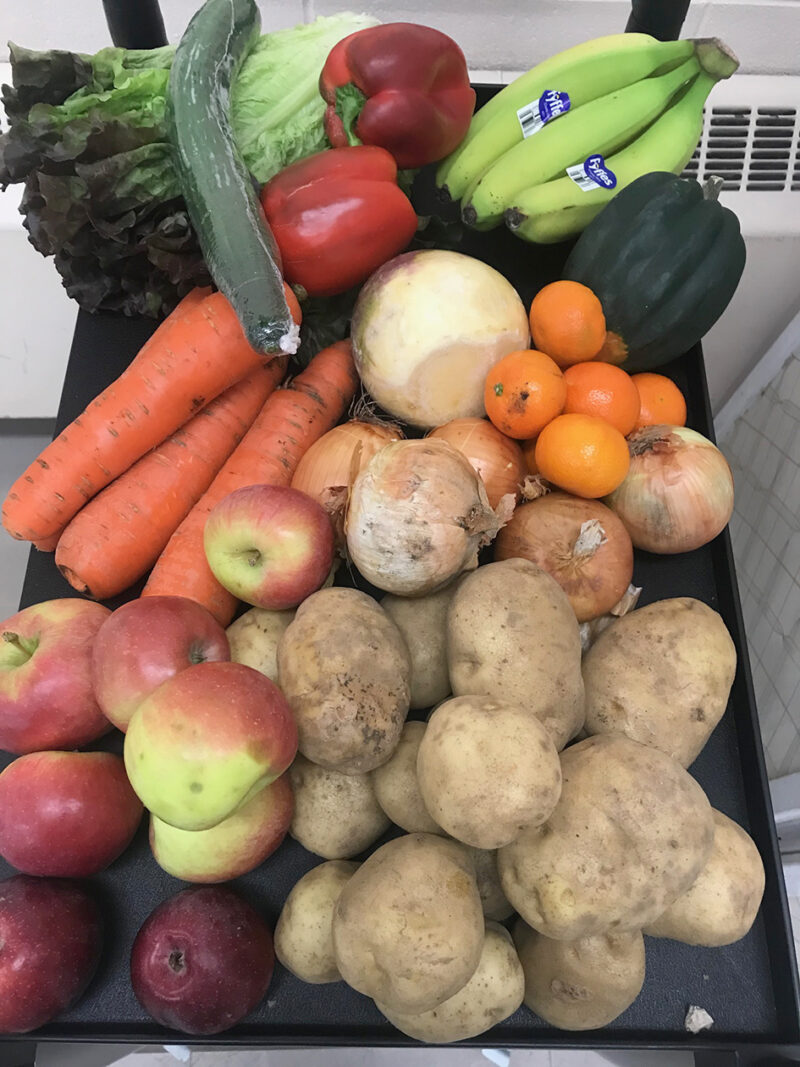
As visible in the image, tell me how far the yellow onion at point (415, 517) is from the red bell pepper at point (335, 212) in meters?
0.30

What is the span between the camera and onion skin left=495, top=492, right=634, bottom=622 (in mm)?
726

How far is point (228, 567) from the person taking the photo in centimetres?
70

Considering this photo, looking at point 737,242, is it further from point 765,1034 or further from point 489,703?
point 765,1034

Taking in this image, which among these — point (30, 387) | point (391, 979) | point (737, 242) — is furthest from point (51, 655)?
point (30, 387)

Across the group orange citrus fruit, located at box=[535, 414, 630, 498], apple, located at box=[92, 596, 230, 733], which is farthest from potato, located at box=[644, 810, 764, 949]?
apple, located at box=[92, 596, 230, 733]

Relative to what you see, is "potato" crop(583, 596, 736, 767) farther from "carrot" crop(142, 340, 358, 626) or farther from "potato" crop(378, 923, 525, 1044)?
"carrot" crop(142, 340, 358, 626)

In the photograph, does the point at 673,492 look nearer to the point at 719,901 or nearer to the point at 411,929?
the point at 719,901

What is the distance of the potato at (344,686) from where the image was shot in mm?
587

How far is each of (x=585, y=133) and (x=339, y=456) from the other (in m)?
0.50

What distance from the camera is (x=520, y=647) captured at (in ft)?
1.96

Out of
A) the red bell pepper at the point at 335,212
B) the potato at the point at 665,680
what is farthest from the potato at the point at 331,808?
the red bell pepper at the point at 335,212

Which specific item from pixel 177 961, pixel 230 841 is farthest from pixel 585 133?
pixel 177 961

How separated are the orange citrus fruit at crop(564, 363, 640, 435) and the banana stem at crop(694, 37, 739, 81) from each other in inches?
15.4

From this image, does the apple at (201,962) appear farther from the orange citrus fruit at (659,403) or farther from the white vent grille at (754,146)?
the white vent grille at (754,146)
